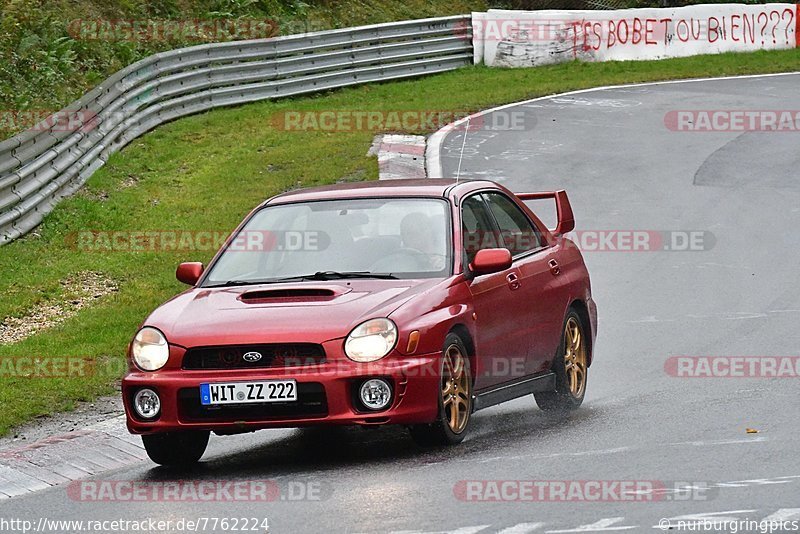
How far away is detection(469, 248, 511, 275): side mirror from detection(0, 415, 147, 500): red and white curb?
2.34 meters

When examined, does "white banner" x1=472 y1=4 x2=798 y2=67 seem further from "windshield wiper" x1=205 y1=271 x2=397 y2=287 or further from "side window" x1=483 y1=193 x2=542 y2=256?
"windshield wiper" x1=205 y1=271 x2=397 y2=287

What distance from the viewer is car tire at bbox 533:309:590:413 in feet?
32.4

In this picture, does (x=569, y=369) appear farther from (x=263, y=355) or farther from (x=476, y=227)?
(x=263, y=355)

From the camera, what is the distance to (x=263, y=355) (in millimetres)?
7977

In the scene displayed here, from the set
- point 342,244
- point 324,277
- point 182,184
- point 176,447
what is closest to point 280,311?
point 324,277

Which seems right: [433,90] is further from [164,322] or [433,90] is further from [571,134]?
[164,322]

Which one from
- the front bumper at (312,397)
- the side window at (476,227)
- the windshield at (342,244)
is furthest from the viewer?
the side window at (476,227)

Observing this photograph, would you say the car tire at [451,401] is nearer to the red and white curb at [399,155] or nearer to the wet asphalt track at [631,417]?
the wet asphalt track at [631,417]

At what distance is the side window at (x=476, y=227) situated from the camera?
9156 millimetres

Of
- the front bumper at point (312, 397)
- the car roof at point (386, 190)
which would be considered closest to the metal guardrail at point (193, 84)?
the car roof at point (386, 190)

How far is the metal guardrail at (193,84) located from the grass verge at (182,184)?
0.27m

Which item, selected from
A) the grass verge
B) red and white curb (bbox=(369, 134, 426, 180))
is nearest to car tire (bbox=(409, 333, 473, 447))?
the grass verge

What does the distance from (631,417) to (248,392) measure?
2.63m

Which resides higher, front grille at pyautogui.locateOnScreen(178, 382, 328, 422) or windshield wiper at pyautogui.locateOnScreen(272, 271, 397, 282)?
windshield wiper at pyautogui.locateOnScreen(272, 271, 397, 282)
